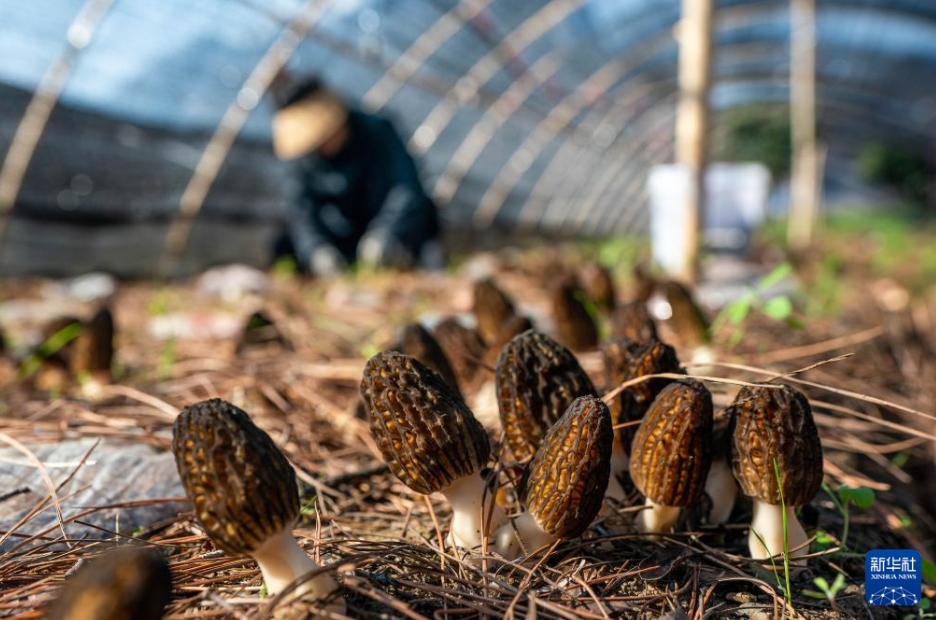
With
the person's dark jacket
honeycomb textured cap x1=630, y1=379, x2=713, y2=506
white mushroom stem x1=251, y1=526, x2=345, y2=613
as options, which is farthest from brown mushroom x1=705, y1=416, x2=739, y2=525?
the person's dark jacket

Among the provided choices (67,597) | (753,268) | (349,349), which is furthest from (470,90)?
(67,597)

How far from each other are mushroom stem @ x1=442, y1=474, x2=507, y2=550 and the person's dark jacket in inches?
185

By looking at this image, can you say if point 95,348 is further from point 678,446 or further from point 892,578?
point 892,578

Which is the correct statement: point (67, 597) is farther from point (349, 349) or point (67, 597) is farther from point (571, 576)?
point (349, 349)

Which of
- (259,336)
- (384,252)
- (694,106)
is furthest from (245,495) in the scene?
(384,252)

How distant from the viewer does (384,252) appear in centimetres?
545

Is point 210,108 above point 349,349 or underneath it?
above

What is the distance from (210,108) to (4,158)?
1781 mm

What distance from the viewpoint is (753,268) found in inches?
220

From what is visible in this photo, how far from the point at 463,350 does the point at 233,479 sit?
115cm

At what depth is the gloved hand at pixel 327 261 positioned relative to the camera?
5.76 meters

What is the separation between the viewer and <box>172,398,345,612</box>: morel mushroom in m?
0.98

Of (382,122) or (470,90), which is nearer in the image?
(382,122)

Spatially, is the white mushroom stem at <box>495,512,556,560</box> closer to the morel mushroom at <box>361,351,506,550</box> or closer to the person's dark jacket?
the morel mushroom at <box>361,351,506,550</box>
